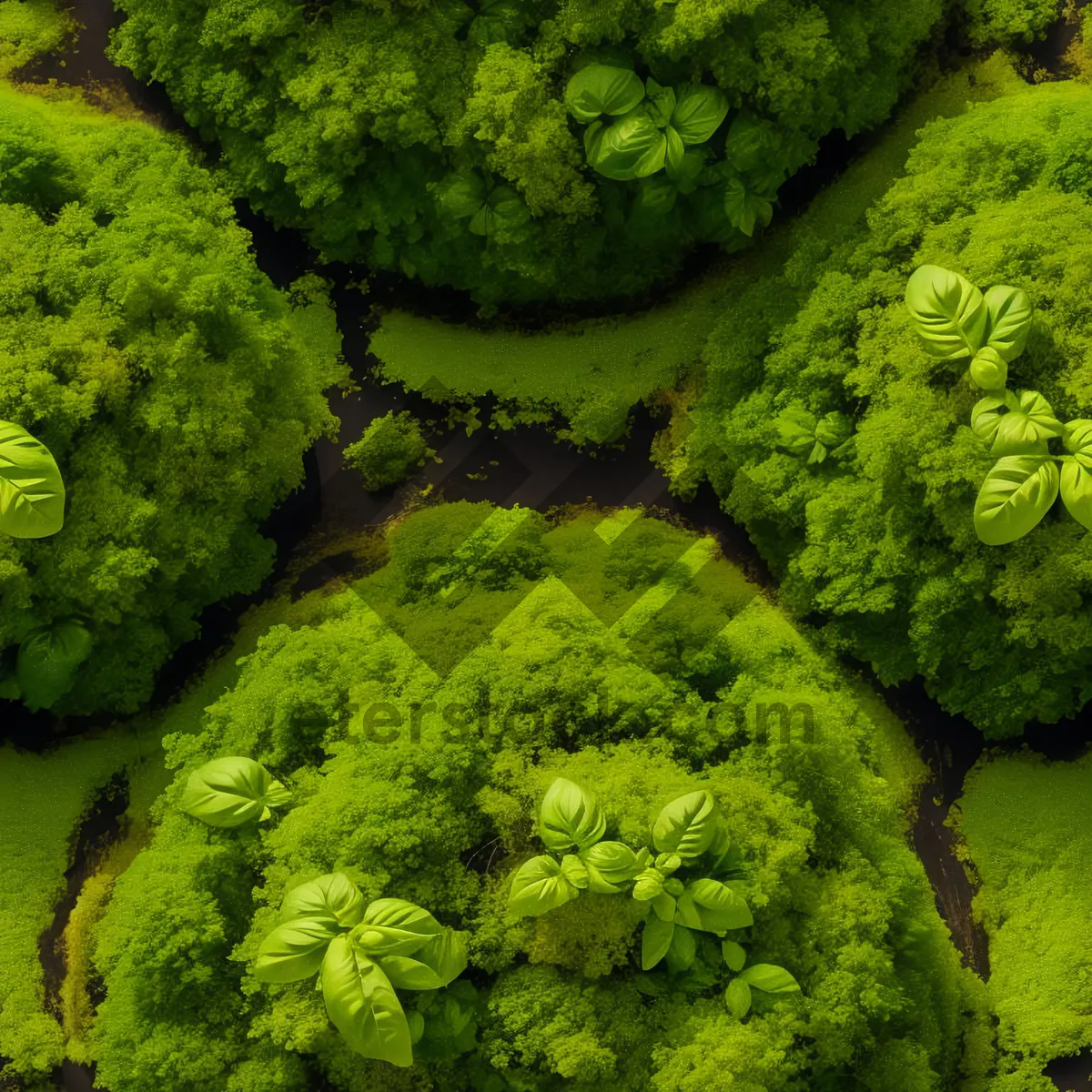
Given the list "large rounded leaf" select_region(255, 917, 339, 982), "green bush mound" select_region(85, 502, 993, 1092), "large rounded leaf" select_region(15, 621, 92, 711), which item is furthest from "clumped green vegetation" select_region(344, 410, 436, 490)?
"large rounded leaf" select_region(255, 917, 339, 982)

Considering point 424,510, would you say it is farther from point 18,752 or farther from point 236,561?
point 18,752

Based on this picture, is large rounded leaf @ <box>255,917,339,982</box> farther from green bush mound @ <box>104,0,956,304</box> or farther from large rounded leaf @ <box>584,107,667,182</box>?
large rounded leaf @ <box>584,107,667,182</box>

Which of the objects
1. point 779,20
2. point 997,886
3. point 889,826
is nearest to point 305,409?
point 779,20

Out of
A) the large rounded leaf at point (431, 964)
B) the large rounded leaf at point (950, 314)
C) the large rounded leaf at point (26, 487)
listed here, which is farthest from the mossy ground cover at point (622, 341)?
the large rounded leaf at point (431, 964)

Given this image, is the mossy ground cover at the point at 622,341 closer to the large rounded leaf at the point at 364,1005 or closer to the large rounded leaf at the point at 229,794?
the large rounded leaf at the point at 229,794

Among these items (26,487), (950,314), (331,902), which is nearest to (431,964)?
(331,902)

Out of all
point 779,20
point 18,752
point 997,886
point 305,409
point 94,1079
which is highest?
point 779,20
